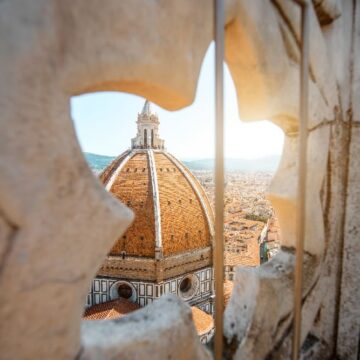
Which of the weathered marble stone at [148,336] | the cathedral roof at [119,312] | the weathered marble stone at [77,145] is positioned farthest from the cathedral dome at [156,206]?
the weathered marble stone at [148,336]

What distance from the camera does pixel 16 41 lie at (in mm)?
445

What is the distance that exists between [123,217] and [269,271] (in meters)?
0.53

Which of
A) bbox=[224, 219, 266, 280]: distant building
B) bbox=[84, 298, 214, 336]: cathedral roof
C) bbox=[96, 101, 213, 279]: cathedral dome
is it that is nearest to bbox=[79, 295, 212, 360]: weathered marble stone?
bbox=[84, 298, 214, 336]: cathedral roof

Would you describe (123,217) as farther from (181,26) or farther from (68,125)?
(181,26)

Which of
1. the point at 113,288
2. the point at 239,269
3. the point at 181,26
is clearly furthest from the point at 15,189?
the point at 113,288

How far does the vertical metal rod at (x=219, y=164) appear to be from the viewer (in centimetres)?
66

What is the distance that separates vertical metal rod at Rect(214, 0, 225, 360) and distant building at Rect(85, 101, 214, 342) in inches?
491

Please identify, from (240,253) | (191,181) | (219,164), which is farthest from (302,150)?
(191,181)

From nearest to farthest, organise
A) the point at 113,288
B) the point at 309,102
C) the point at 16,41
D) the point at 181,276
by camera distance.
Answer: the point at 16,41 < the point at 309,102 < the point at 113,288 < the point at 181,276

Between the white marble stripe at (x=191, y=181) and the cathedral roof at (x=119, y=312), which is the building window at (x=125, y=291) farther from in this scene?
the white marble stripe at (x=191, y=181)

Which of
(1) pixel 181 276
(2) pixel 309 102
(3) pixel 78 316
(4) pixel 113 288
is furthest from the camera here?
(1) pixel 181 276

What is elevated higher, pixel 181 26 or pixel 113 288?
pixel 181 26

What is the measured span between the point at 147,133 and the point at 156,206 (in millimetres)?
4953

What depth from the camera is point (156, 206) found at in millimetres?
17156
